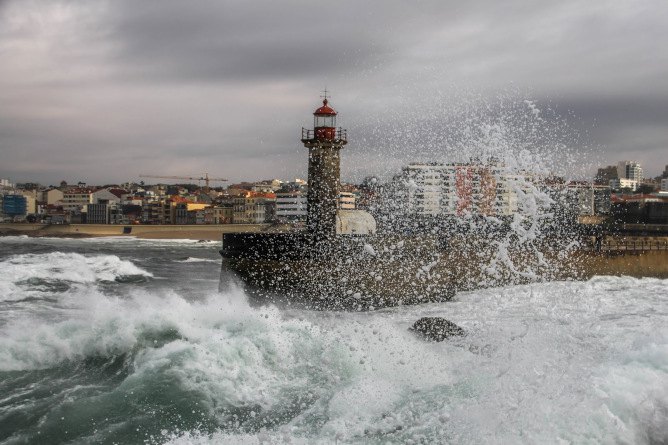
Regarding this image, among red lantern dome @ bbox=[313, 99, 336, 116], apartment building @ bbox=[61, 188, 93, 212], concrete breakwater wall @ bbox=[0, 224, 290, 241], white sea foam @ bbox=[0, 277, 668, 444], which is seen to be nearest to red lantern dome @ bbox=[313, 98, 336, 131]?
red lantern dome @ bbox=[313, 99, 336, 116]

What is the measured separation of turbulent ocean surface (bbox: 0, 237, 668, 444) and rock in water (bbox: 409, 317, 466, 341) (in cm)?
30

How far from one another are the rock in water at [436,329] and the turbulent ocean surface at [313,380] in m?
0.30

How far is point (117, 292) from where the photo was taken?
17.8 m

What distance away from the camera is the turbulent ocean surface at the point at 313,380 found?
5.92m

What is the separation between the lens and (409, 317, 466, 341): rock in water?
10.1 meters

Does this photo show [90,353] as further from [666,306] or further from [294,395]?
[666,306]

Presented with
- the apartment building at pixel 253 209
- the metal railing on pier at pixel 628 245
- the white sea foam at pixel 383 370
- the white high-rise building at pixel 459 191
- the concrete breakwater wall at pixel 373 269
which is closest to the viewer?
the white sea foam at pixel 383 370

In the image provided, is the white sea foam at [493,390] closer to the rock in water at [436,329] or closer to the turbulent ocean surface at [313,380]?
the turbulent ocean surface at [313,380]

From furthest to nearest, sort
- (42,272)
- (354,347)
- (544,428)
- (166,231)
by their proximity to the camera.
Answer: (166,231), (42,272), (354,347), (544,428)

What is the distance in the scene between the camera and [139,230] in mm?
71500

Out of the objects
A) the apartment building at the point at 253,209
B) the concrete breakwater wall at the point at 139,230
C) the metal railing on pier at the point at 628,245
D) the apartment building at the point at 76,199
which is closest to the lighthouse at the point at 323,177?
the metal railing on pier at the point at 628,245

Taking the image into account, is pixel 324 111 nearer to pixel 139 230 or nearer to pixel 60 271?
pixel 60 271

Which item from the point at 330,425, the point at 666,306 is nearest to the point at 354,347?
the point at 330,425

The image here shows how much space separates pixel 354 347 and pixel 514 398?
111 inches
